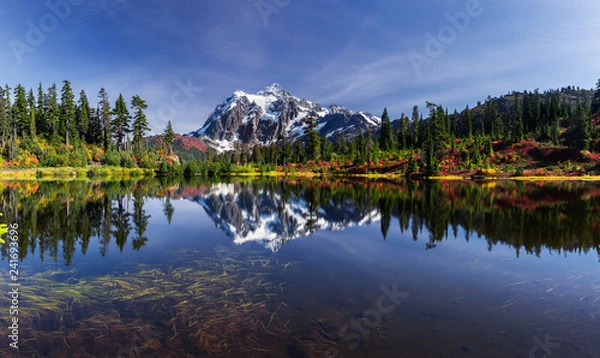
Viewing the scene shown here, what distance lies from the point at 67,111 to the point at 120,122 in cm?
1253

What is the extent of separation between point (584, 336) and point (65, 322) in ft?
33.6

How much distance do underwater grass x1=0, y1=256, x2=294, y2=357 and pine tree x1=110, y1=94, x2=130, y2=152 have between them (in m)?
93.5

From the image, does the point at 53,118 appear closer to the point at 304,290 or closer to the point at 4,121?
the point at 4,121

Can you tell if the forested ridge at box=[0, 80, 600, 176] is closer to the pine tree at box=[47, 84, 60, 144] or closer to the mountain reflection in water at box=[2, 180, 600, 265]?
the pine tree at box=[47, 84, 60, 144]

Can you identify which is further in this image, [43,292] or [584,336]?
[43,292]

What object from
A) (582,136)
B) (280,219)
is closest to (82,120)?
(280,219)

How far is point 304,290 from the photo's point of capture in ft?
28.5

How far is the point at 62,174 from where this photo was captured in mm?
69438

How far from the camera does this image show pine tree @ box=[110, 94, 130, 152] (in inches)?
3565

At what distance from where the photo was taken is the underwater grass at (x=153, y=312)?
5.86m

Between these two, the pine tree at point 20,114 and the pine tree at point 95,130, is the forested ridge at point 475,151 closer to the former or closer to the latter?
the pine tree at point 95,130

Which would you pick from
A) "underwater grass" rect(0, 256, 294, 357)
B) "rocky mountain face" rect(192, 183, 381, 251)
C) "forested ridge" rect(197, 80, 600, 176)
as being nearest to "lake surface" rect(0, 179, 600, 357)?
"underwater grass" rect(0, 256, 294, 357)

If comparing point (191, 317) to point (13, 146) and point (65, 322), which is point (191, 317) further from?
point (13, 146)

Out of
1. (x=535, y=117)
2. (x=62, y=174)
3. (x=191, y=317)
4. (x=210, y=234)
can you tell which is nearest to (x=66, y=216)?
(x=210, y=234)
